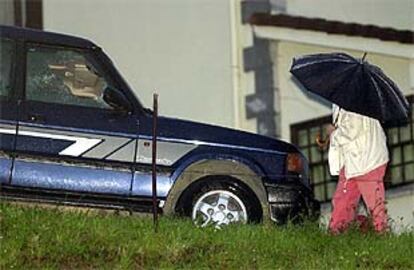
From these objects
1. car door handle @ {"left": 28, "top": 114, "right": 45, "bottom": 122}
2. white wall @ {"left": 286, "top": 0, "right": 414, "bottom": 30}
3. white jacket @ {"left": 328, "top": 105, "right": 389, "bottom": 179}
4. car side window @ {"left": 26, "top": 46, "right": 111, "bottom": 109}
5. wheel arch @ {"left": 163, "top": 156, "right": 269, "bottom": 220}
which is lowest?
wheel arch @ {"left": 163, "top": 156, "right": 269, "bottom": 220}

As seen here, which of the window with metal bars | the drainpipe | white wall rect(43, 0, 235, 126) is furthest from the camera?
white wall rect(43, 0, 235, 126)

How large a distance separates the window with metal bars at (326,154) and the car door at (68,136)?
4313 mm

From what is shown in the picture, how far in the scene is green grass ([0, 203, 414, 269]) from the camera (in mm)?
8914

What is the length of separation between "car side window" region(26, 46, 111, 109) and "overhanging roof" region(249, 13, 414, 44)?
4.22 m

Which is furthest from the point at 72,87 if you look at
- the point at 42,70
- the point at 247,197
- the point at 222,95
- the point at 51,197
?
the point at 222,95

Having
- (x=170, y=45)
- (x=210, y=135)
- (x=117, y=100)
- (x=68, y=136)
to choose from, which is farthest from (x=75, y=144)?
(x=170, y=45)

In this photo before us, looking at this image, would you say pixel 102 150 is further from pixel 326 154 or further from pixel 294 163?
pixel 326 154

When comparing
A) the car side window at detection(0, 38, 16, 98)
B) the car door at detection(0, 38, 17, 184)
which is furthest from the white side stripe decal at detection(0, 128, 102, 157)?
the car side window at detection(0, 38, 16, 98)

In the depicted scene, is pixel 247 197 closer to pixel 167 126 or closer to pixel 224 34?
pixel 167 126

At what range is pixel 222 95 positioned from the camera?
14.6 metres

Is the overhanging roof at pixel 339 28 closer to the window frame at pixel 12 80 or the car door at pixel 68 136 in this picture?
the car door at pixel 68 136

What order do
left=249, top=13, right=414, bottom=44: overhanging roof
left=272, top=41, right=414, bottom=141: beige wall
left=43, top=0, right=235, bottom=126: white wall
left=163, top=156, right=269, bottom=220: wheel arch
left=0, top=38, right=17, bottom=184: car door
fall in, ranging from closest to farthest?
left=0, top=38, right=17, bottom=184: car door, left=163, top=156, right=269, bottom=220: wheel arch, left=249, top=13, right=414, bottom=44: overhanging roof, left=272, top=41, right=414, bottom=141: beige wall, left=43, top=0, right=235, bottom=126: white wall

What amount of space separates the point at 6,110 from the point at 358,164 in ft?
9.37

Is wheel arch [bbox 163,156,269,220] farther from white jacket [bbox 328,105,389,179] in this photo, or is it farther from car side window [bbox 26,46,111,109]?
car side window [bbox 26,46,111,109]
